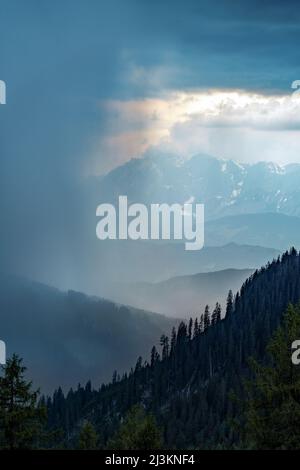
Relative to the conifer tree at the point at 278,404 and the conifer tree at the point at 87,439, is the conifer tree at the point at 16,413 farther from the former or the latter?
the conifer tree at the point at 278,404

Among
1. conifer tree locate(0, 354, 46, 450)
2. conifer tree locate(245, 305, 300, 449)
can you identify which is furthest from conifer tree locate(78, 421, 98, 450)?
conifer tree locate(245, 305, 300, 449)

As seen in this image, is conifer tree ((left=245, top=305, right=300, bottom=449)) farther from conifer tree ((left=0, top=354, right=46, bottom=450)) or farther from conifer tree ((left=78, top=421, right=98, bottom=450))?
conifer tree ((left=78, top=421, right=98, bottom=450))

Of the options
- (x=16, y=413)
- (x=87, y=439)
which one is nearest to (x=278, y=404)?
(x=16, y=413)

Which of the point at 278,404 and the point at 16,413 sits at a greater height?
the point at 278,404

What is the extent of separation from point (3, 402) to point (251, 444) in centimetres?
2544

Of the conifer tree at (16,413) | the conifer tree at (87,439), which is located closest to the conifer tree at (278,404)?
the conifer tree at (16,413)

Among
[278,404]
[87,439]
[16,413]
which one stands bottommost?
[87,439]

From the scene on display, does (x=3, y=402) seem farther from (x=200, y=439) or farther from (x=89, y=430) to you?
(x=200, y=439)

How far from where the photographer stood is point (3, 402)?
7050 cm

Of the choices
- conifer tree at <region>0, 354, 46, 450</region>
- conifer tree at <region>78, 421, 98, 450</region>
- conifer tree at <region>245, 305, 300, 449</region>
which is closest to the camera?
conifer tree at <region>245, 305, 300, 449</region>

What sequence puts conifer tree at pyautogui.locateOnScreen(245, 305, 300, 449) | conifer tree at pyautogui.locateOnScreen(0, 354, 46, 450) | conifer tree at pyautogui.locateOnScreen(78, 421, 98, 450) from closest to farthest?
conifer tree at pyautogui.locateOnScreen(245, 305, 300, 449) → conifer tree at pyautogui.locateOnScreen(0, 354, 46, 450) → conifer tree at pyautogui.locateOnScreen(78, 421, 98, 450)

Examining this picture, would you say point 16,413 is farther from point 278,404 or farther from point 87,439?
point 278,404
